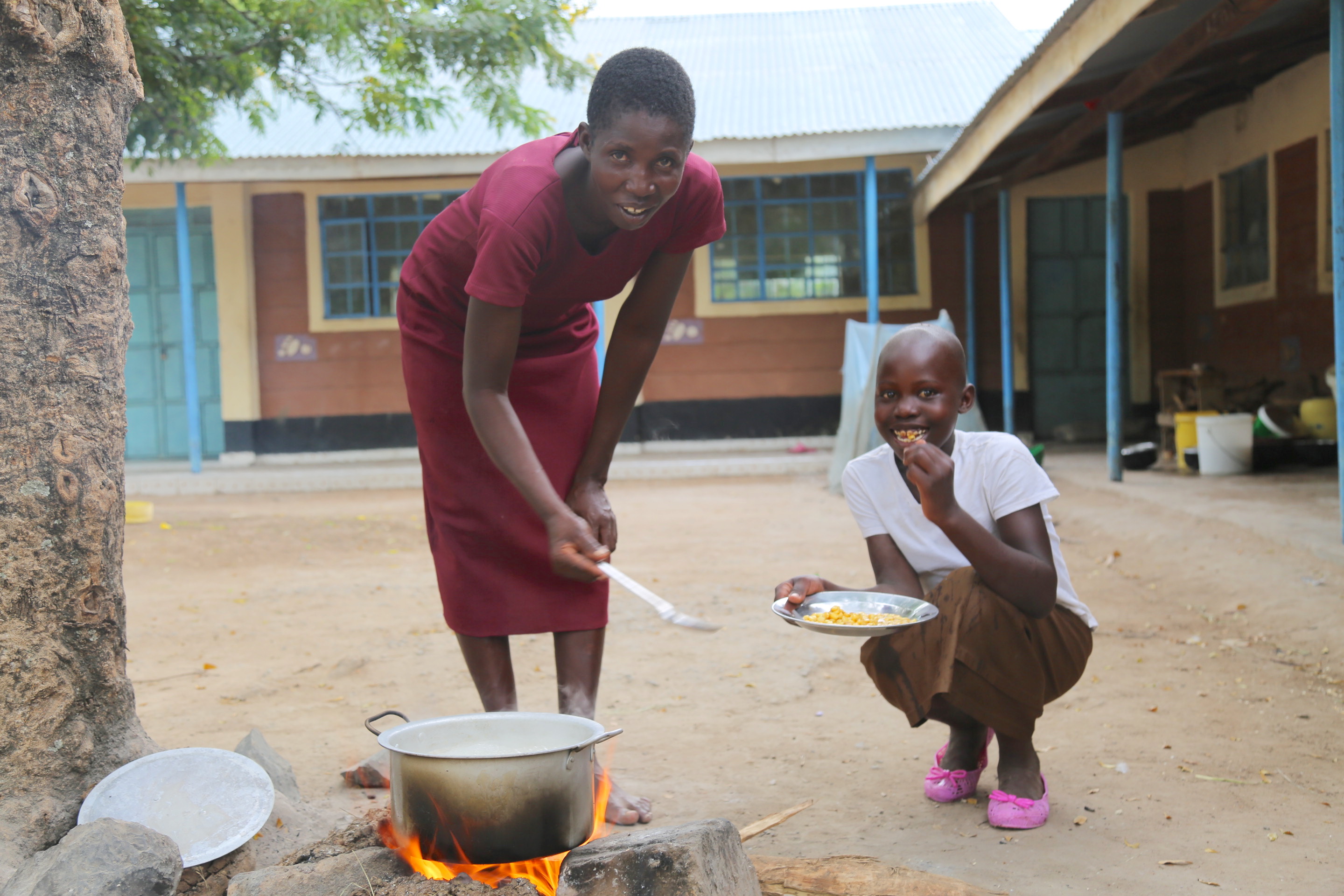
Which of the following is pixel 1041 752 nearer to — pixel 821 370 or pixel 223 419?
→ pixel 821 370

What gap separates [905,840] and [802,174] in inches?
388

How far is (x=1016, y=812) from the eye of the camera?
7.29ft

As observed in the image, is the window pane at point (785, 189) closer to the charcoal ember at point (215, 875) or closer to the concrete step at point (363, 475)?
the concrete step at point (363, 475)

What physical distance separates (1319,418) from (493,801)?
779 cm

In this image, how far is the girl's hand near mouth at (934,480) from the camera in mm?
1975

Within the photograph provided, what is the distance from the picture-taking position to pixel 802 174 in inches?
443

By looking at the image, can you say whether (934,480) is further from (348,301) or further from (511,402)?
(348,301)

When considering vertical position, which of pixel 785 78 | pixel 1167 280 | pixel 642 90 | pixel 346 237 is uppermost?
pixel 785 78

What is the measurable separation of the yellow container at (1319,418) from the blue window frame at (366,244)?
838cm

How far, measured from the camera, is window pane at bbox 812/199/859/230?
1129cm

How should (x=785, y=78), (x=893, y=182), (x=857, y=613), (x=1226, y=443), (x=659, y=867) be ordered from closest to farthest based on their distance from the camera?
(x=659, y=867) < (x=857, y=613) < (x=1226, y=443) < (x=893, y=182) < (x=785, y=78)

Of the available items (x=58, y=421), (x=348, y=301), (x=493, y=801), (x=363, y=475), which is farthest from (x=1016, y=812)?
(x=348, y=301)

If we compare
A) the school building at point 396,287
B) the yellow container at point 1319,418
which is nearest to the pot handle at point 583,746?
the yellow container at point 1319,418

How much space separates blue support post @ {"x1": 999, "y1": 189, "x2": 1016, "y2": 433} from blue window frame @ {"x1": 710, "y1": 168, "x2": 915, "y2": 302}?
4.18 feet
